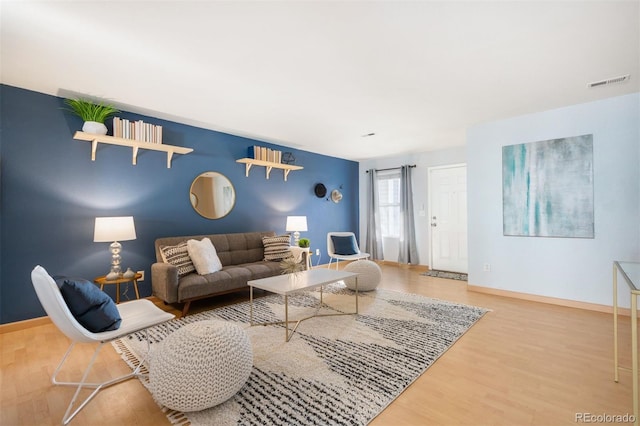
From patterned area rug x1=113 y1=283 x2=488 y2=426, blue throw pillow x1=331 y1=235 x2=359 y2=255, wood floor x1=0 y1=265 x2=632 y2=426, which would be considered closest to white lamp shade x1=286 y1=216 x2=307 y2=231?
blue throw pillow x1=331 y1=235 x2=359 y2=255

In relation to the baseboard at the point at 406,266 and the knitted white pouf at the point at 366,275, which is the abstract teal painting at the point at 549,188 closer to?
the knitted white pouf at the point at 366,275

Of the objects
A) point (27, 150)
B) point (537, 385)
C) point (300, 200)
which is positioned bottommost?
point (537, 385)

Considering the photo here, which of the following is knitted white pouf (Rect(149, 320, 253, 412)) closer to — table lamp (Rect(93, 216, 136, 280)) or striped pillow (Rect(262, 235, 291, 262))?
table lamp (Rect(93, 216, 136, 280))

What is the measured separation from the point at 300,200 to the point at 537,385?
14.9ft

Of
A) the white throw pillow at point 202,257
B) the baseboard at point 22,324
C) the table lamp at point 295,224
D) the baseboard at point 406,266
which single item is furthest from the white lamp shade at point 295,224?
the baseboard at point 22,324

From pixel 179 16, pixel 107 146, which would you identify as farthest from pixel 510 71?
pixel 107 146

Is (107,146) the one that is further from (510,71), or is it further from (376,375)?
(510,71)

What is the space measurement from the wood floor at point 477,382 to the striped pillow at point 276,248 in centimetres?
224

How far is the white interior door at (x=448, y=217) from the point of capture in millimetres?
5621

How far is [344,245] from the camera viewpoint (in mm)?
5383

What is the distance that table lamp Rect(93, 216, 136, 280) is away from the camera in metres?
3.08

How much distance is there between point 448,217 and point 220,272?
4.37 metres

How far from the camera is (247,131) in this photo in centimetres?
455

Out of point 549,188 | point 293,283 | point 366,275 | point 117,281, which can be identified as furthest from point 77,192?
point 549,188
